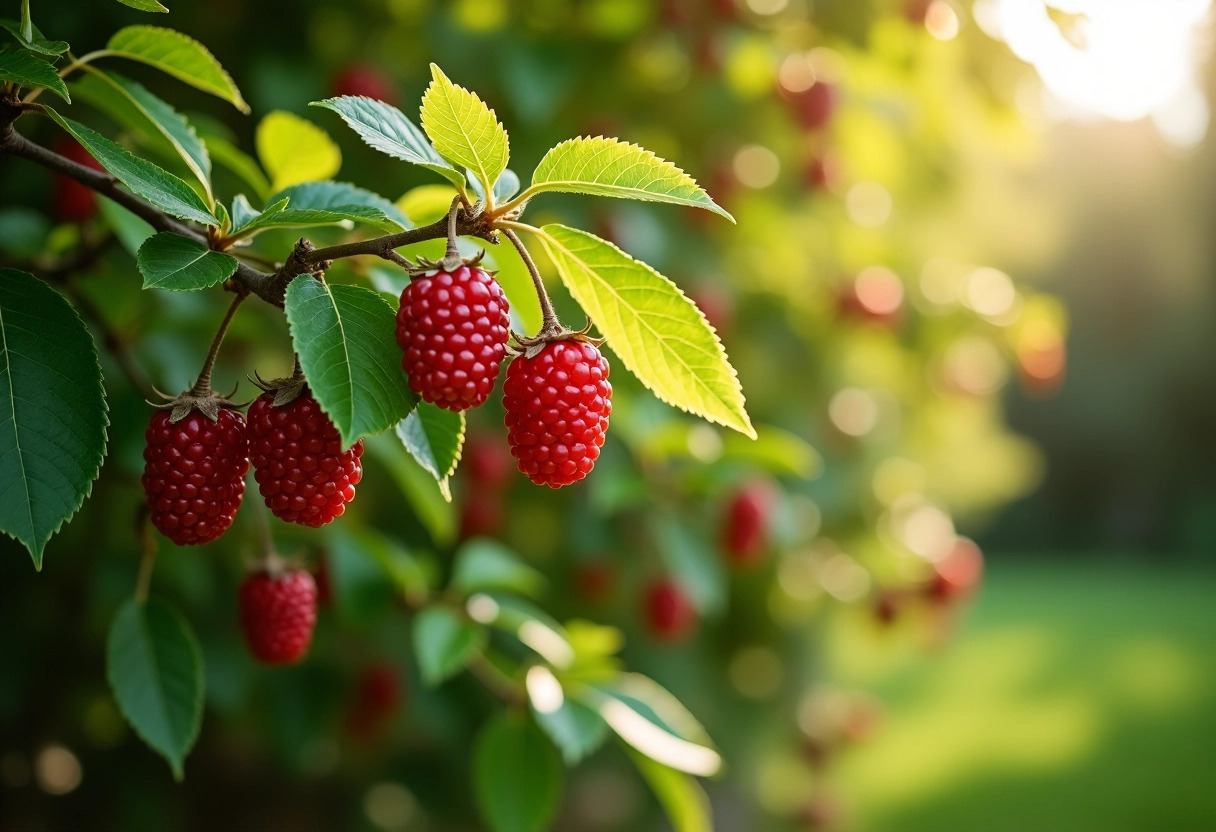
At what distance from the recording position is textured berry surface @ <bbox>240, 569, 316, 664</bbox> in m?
1.10

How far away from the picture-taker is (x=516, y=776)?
1448 millimetres

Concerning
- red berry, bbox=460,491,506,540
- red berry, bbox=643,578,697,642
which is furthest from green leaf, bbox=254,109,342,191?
red berry, bbox=643,578,697,642

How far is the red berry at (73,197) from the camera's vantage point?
1.49 metres

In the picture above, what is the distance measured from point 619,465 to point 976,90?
1373 mm

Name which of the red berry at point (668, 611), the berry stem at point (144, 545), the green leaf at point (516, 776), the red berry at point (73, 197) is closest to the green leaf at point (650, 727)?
the green leaf at point (516, 776)

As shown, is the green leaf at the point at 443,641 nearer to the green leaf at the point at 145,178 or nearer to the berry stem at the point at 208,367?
the berry stem at the point at 208,367

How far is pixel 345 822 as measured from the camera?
312 centimetres

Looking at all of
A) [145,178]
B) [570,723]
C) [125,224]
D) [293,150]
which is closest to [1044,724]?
[570,723]

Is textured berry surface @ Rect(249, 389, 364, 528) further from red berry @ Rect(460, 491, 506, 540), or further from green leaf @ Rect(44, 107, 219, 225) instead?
red berry @ Rect(460, 491, 506, 540)

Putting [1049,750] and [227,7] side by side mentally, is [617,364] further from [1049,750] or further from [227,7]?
[1049,750]

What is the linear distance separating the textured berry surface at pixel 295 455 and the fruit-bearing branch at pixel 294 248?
0.27 ft

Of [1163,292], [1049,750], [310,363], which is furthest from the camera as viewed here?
[1163,292]

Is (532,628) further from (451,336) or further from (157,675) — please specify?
(451,336)

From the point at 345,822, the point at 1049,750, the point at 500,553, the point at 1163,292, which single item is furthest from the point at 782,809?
the point at 1163,292
